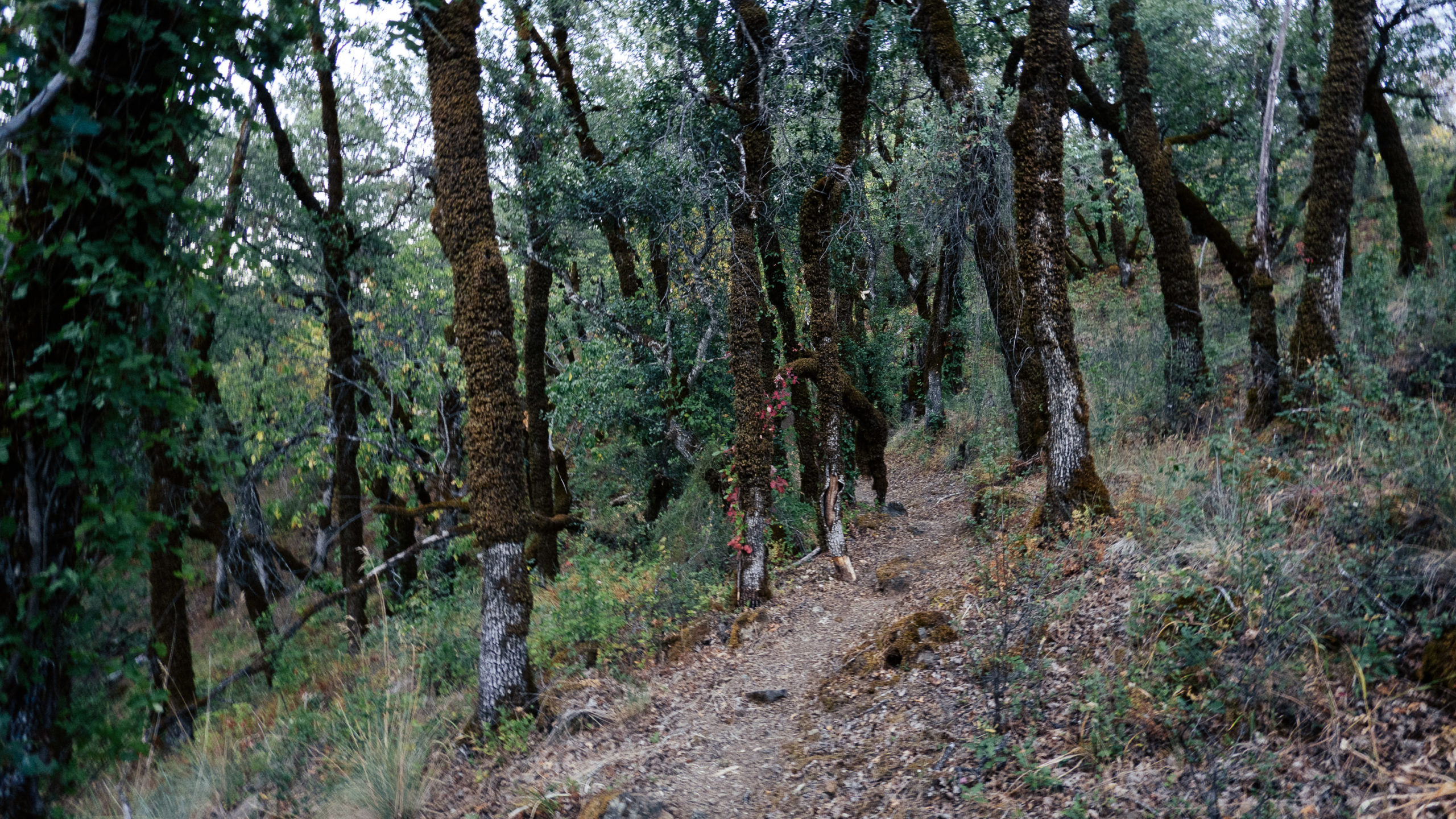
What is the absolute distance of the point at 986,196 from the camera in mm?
10711

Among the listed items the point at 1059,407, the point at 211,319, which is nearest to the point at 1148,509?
the point at 1059,407

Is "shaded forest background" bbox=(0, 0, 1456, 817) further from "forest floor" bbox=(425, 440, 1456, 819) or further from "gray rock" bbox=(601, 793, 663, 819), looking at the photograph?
"gray rock" bbox=(601, 793, 663, 819)

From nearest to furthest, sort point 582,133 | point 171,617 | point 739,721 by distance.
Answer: point 739,721 → point 171,617 → point 582,133

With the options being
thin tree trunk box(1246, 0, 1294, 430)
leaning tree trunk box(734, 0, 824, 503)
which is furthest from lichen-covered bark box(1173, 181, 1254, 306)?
leaning tree trunk box(734, 0, 824, 503)

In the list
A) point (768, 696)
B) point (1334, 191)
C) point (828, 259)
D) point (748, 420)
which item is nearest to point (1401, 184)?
point (1334, 191)

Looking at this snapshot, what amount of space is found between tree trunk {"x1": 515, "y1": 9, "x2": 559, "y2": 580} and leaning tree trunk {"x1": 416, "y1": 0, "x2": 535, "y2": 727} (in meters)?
4.60

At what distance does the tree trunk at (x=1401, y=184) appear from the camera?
10492 mm

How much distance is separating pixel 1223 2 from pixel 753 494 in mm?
14527

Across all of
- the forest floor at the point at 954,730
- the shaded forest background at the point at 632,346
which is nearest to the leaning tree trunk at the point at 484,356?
the shaded forest background at the point at 632,346

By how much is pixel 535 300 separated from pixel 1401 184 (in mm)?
12687

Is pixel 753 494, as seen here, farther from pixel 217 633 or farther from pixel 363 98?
pixel 217 633

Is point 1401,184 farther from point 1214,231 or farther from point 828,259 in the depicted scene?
point 828,259

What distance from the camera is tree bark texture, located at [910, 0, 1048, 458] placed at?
33.5 ft

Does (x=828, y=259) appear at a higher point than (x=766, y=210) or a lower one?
lower
